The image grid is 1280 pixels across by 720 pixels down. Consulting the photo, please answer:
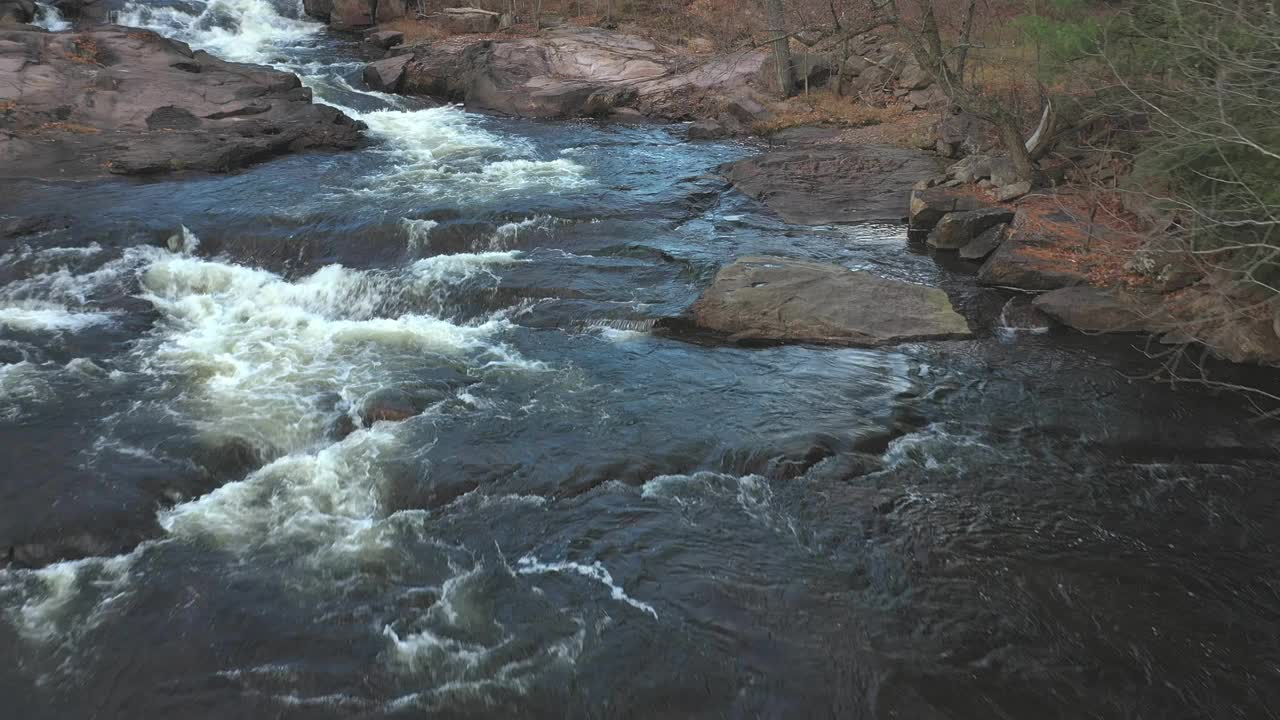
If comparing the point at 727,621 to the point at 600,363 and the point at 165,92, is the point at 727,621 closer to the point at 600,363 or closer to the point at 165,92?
the point at 600,363

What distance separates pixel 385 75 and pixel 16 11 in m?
10.0

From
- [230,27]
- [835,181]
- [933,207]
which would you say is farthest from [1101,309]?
[230,27]

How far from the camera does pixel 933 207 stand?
14.9m

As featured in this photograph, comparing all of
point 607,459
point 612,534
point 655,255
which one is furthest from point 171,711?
point 655,255

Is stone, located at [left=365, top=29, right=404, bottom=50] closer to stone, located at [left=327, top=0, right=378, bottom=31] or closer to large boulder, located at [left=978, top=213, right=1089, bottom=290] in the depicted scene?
stone, located at [left=327, top=0, right=378, bottom=31]

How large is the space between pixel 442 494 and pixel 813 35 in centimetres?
2158

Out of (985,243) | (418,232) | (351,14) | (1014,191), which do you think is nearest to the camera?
(985,243)

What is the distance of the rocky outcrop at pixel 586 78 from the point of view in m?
23.8

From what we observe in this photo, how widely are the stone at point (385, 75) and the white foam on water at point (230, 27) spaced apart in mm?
3608

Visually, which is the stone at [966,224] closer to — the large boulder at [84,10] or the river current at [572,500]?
the river current at [572,500]

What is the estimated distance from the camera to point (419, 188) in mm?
16750

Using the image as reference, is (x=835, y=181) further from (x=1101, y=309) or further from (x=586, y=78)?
(x=586, y=78)

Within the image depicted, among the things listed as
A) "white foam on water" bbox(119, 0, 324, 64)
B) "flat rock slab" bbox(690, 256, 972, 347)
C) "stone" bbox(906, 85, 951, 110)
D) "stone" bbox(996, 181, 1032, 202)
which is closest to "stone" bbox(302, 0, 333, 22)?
"white foam on water" bbox(119, 0, 324, 64)

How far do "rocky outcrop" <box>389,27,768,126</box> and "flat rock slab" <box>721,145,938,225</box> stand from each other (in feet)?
15.9
